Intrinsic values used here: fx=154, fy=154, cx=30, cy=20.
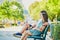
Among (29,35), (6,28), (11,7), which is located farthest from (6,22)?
(29,35)

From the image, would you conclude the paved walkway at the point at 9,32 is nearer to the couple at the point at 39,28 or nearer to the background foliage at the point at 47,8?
the couple at the point at 39,28

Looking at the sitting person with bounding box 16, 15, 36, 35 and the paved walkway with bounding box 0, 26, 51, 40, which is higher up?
the sitting person with bounding box 16, 15, 36, 35

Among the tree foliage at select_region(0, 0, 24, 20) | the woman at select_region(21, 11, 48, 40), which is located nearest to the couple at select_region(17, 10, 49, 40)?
the woman at select_region(21, 11, 48, 40)

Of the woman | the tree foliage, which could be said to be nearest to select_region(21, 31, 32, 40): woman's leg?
the woman

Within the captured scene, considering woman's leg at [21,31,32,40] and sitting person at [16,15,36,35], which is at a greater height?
sitting person at [16,15,36,35]

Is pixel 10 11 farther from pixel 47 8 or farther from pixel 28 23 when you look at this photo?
pixel 47 8

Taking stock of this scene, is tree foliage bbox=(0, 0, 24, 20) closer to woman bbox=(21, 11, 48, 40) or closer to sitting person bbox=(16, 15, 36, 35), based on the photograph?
sitting person bbox=(16, 15, 36, 35)

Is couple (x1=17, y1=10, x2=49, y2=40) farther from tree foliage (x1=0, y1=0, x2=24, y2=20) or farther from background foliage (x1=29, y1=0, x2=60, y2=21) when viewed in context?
tree foliage (x1=0, y1=0, x2=24, y2=20)

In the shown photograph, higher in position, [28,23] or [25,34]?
[28,23]

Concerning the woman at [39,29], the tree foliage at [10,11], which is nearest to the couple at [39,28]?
the woman at [39,29]

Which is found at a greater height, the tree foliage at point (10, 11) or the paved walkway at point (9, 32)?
the tree foliage at point (10, 11)

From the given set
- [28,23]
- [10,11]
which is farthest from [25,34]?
[10,11]

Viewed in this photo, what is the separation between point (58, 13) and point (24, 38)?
20.7 inches

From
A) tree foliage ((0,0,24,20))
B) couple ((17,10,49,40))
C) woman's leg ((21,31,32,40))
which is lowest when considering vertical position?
woman's leg ((21,31,32,40))
